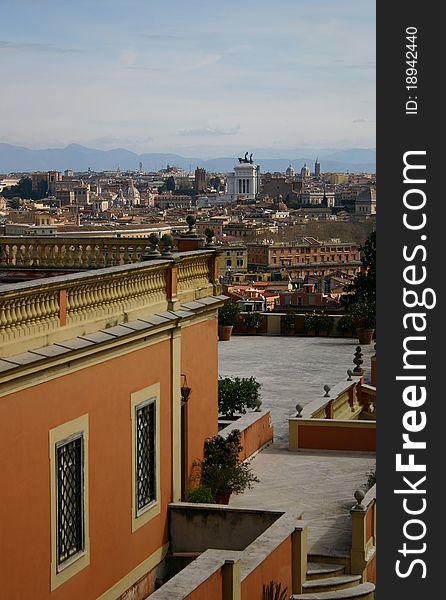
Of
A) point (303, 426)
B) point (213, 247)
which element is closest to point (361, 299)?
point (303, 426)

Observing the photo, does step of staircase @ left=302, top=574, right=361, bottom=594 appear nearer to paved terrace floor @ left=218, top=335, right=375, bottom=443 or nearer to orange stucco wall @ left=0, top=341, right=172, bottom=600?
orange stucco wall @ left=0, top=341, right=172, bottom=600

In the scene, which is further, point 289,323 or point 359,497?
point 289,323

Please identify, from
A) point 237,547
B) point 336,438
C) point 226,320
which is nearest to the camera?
point 237,547

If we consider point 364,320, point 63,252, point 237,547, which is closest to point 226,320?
point 364,320

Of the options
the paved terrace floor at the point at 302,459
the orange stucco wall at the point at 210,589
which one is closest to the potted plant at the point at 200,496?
the paved terrace floor at the point at 302,459

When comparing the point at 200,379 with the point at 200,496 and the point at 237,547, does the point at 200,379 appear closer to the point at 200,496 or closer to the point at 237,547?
the point at 200,496

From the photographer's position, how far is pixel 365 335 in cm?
2484

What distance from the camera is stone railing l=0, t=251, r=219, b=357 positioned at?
918cm

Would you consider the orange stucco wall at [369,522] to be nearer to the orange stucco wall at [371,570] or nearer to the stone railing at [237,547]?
the orange stucco wall at [371,570]

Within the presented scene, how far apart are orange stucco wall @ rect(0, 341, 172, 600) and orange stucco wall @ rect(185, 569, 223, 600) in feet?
3.57

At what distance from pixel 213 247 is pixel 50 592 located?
4.99 metres

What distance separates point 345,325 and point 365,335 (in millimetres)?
852

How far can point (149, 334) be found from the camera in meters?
11.3

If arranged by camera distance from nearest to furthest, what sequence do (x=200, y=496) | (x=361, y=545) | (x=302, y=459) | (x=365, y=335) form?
(x=361, y=545) → (x=200, y=496) → (x=302, y=459) → (x=365, y=335)
